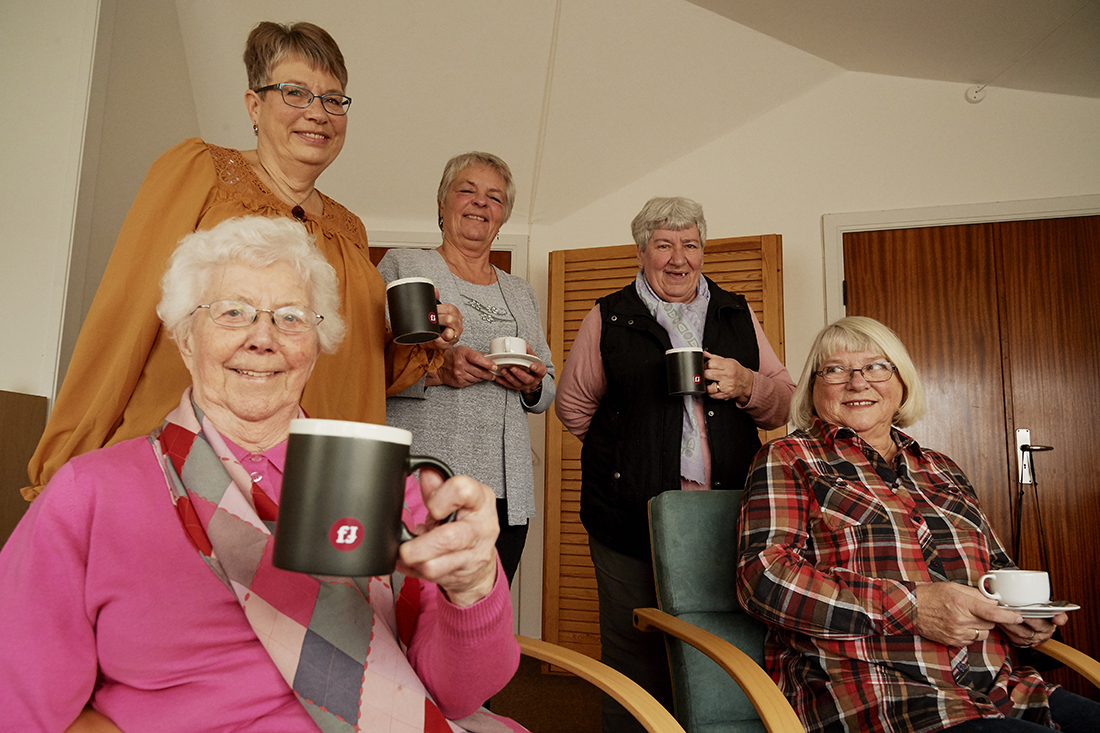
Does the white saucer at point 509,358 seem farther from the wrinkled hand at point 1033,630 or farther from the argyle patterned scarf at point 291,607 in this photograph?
the wrinkled hand at point 1033,630

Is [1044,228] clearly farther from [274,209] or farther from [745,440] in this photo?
[274,209]

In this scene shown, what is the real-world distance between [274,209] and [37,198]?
1.08 meters

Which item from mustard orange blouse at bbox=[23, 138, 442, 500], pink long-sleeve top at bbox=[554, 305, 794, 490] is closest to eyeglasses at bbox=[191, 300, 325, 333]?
mustard orange blouse at bbox=[23, 138, 442, 500]

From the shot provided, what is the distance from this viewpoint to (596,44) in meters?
3.46

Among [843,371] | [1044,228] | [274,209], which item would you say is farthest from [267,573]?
[1044,228]

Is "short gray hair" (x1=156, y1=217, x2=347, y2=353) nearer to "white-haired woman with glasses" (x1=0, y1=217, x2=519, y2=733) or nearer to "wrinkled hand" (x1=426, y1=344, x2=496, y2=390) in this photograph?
"white-haired woman with glasses" (x1=0, y1=217, x2=519, y2=733)

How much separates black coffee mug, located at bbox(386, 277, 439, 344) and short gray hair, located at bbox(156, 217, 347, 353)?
0.35m

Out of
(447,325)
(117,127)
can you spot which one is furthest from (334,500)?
(117,127)

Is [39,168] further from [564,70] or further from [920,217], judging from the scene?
[920,217]

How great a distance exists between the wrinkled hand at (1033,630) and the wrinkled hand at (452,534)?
1222 millimetres

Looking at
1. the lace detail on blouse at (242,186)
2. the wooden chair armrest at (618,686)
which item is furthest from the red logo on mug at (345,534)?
the lace detail on blouse at (242,186)

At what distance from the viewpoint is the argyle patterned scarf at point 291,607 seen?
2.80ft

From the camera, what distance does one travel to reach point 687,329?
7.27 ft

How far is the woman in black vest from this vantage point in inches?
78.4
